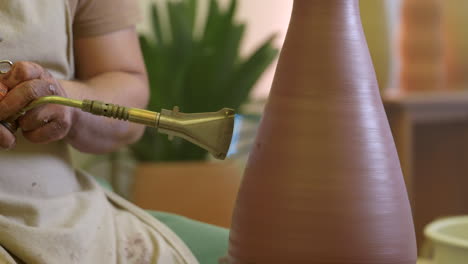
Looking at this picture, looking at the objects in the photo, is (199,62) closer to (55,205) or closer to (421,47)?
(421,47)

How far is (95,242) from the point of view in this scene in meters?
0.70

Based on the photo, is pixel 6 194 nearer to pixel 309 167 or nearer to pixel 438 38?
pixel 309 167

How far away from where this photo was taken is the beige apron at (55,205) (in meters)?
0.66

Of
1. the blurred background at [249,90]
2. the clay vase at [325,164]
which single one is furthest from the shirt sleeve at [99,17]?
the blurred background at [249,90]

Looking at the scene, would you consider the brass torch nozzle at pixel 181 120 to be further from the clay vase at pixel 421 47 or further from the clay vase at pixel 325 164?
the clay vase at pixel 421 47

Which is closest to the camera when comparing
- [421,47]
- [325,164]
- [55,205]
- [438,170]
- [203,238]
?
[325,164]

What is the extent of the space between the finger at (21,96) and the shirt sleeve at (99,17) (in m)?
0.23

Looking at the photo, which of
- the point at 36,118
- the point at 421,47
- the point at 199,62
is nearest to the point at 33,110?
the point at 36,118

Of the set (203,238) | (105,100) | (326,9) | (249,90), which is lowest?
(249,90)

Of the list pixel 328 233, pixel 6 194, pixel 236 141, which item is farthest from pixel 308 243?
pixel 236 141

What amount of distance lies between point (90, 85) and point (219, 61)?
114cm

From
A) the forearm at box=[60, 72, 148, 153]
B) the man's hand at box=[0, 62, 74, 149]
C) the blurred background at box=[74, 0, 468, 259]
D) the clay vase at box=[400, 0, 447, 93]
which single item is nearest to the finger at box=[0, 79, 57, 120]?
the man's hand at box=[0, 62, 74, 149]

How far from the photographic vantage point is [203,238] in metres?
0.83

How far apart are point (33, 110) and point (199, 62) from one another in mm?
1296
